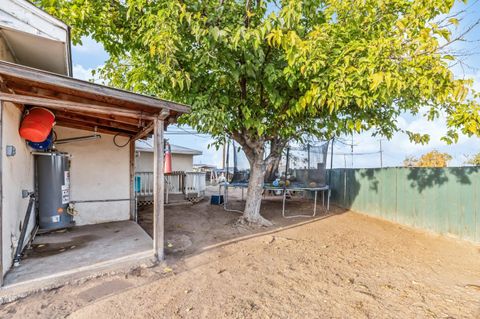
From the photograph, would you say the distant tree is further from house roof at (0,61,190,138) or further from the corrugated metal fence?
house roof at (0,61,190,138)

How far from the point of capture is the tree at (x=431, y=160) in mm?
14941

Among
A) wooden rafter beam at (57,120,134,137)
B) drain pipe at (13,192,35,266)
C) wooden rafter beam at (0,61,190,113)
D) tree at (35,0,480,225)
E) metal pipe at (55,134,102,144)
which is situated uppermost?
tree at (35,0,480,225)

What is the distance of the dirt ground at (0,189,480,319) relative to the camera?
2.55 m

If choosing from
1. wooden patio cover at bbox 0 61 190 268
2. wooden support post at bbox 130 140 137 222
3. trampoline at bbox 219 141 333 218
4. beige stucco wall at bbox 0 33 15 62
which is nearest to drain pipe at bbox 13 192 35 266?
wooden patio cover at bbox 0 61 190 268

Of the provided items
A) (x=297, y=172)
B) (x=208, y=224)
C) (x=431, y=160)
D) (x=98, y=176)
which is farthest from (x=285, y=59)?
(x=431, y=160)

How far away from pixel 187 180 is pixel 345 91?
7389 millimetres

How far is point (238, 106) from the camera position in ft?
17.3

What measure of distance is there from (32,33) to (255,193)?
194 inches

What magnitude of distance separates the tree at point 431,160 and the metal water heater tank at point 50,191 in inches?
659

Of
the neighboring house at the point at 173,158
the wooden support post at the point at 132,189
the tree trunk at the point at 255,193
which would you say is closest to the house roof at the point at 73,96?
the tree trunk at the point at 255,193

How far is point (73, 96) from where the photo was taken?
11.1 feet

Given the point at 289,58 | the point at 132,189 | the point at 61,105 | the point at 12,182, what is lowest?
the point at 132,189

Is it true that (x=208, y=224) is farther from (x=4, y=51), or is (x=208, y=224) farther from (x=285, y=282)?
(x=4, y=51)

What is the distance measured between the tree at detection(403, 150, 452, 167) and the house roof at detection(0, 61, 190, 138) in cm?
1589
